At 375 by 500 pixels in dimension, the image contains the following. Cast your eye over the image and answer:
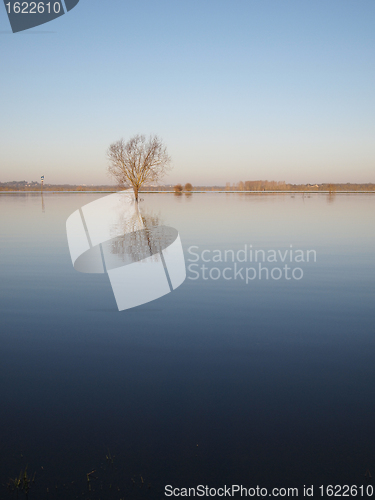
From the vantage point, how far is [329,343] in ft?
16.5

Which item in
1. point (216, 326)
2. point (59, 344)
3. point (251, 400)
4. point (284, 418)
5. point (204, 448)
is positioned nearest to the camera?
point (204, 448)

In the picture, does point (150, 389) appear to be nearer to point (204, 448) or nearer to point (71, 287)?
point (204, 448)

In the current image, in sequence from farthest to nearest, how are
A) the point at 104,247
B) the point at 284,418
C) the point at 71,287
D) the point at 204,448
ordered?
the point at 104,247 → the point at 71,287 → the point at 284,418 → the point at 204,448

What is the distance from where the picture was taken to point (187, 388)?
12.8 feet

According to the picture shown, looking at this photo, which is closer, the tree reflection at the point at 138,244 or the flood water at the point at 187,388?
the flood water at the point at 187,388

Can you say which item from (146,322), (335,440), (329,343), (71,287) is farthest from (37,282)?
(335,440)

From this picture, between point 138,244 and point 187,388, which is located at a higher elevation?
point 138,244

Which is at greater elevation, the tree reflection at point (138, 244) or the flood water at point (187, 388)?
the tree reflection at point (138, 244)

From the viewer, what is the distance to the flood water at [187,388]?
112 inches

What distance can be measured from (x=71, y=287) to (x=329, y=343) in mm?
4841

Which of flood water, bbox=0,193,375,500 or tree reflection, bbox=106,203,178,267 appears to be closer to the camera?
flood water, bbox=0,193,375,500

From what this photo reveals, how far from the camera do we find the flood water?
2848 millimetres

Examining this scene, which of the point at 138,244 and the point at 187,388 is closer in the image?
the point at 187,388

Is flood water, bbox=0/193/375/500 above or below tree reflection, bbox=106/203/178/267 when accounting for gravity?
below
